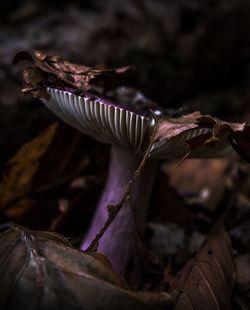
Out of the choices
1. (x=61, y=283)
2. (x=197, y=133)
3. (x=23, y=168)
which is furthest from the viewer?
(x=23, y=168)

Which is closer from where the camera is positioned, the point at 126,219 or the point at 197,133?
the point at 197,133

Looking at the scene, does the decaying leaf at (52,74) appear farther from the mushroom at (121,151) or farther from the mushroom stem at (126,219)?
the mushroom stem at (126,219)

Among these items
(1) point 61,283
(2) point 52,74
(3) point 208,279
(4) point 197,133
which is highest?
(2) point 52,74

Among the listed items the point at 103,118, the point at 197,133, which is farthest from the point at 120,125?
the point at 197,133

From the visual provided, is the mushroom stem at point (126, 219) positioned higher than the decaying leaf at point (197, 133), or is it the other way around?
the decaying leaf at point (197, 133)

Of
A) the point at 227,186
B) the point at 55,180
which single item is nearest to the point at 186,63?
the point at 227,186

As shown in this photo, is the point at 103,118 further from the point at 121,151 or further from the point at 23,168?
the point at 23,168

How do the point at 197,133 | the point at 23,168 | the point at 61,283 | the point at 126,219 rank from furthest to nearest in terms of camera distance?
the point at 23,168 < the point at 126,219 < the point at 197,133 < the point at 61,283

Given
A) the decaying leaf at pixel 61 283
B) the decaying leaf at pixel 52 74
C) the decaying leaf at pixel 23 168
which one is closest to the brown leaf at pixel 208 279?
the decaying leaf at pixel 61 283
